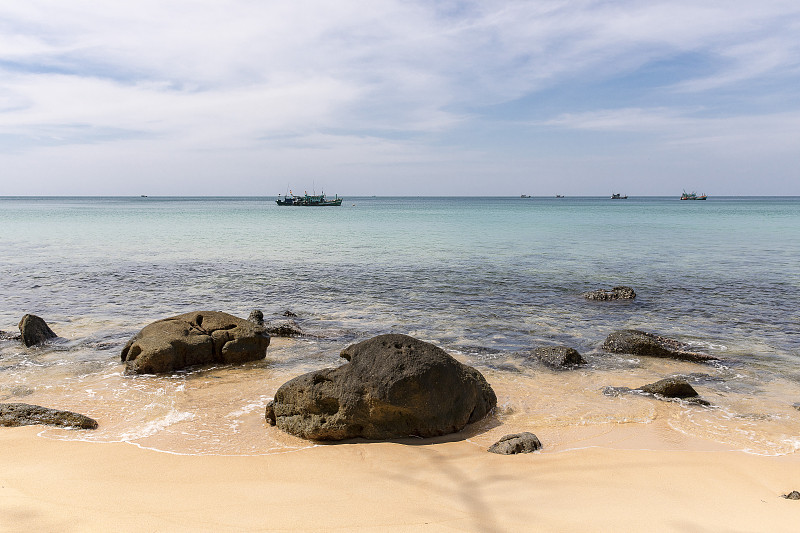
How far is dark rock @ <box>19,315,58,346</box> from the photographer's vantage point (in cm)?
1023

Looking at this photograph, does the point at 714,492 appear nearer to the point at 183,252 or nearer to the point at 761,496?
the point at 761,496

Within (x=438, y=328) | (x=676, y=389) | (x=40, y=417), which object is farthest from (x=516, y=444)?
(x=438, y=328)

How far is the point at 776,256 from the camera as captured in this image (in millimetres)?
26359

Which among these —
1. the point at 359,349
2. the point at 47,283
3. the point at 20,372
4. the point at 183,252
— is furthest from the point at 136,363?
the point at 183,252

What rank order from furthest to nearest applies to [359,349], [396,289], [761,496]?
[396,289] < [359,349] < [761,496]

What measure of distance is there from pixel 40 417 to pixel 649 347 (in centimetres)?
986

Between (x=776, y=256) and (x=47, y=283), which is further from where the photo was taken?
(x=776, y=256)

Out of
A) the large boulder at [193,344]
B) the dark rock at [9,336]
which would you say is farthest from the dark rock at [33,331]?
the large boulder at [193,344]

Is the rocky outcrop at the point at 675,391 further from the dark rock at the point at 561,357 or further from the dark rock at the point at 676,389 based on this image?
the dark rock at the point at 561,357

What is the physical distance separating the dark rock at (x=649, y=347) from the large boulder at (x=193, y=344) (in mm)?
6833

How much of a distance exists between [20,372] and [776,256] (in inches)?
1222

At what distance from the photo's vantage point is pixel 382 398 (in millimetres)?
6074

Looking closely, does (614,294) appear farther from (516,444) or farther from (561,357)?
(516,444)

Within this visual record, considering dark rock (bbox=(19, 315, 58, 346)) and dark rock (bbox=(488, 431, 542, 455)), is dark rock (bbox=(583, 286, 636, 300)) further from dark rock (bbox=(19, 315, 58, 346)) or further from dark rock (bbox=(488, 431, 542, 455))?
dark rock (bbox=(19, 315, 58, 346))
